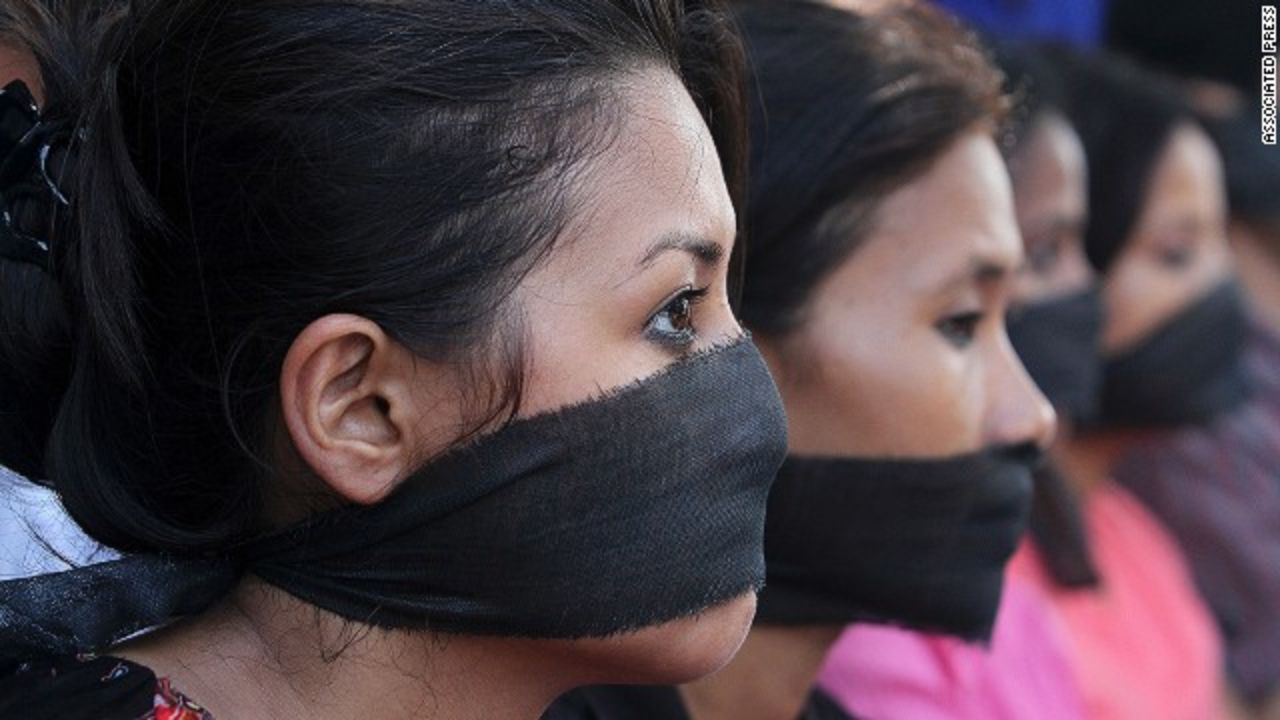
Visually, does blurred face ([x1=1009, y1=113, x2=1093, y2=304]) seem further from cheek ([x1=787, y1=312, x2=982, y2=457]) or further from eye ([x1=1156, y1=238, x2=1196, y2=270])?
cheek ([x1=787, y1=312, x2=982, y2=457])

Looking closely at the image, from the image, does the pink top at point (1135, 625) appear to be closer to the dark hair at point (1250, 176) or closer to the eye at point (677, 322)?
the dark hair at point (1250, 176)

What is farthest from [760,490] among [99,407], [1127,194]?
[1127,194]

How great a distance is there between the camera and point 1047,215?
409 cm

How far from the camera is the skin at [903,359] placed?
268cm

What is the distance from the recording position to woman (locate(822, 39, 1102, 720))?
139 inches

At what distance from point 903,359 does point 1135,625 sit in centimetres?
198

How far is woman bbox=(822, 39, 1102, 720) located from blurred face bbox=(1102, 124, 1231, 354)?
0.18 meters

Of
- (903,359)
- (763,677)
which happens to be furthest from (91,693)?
(903,359)

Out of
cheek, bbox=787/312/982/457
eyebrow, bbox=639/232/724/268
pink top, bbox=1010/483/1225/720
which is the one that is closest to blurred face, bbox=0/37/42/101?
eyebrow, bbox=639/232/724/268

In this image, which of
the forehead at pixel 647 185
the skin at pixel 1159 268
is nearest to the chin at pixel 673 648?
the forehead at pixel 647 185

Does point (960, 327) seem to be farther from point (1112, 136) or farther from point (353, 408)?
point (1112, 136)

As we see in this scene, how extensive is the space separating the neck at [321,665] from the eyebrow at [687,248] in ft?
1.35

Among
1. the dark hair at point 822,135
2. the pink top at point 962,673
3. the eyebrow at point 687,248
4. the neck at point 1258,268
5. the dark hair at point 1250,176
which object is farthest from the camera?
the neck at point 1258,268

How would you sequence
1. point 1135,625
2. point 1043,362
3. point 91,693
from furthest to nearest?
point 1135,625
point 1043,362
point 91,693
